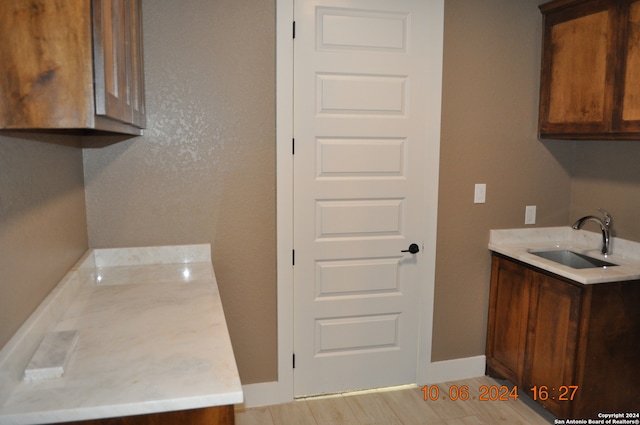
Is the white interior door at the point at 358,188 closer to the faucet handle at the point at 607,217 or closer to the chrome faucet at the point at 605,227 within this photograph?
the chrome faucet at the point at 605,227

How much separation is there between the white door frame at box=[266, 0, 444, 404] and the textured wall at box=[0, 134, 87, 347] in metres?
1.05

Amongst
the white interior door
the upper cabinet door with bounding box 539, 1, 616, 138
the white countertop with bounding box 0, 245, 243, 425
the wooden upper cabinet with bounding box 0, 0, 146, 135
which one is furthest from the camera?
the white interior door

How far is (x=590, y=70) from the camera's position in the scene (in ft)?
9.02

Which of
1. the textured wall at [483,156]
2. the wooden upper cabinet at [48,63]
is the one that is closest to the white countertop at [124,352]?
the wooden upper cabinet at [48,63]

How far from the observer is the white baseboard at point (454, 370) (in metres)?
3.20

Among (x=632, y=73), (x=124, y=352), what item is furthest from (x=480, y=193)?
(x=124, y=352)

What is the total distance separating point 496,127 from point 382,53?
0.87 meters

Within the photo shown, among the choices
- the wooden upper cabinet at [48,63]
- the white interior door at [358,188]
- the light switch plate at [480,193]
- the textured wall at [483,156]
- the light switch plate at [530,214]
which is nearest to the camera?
the wooden upper cabinet at [48,63]

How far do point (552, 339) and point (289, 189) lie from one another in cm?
163

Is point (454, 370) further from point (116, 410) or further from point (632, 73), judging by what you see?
point (116, 410)

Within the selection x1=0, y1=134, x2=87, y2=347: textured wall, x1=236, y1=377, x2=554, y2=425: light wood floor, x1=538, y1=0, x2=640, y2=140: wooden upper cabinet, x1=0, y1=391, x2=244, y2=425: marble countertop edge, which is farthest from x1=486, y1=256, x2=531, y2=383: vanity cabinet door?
x1=0, y1=134, x2=87, y2=347: textured wall

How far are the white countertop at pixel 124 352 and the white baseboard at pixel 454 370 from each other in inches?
64.7

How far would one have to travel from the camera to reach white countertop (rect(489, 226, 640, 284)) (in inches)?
99.7
